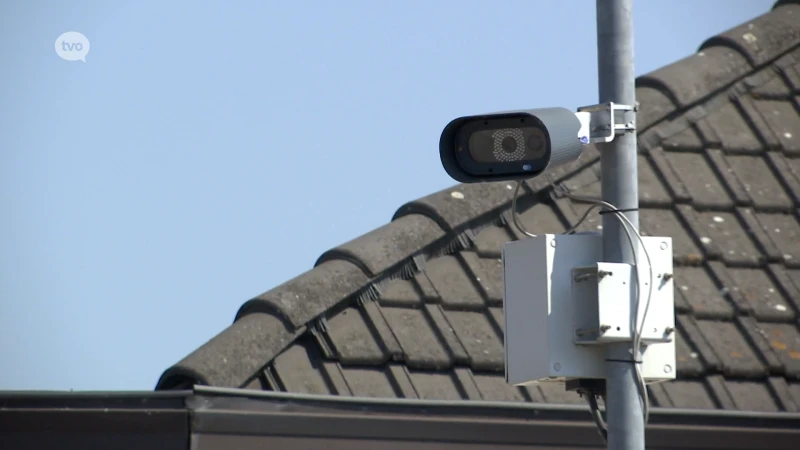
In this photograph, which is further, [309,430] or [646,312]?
[309,430]

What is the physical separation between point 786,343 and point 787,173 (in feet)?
3.32

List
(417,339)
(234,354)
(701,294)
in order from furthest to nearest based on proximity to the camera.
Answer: (701,294) → (417,339) → (234,354)


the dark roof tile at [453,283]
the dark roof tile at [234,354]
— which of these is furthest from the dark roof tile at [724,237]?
the dark roof tile at [234,354]

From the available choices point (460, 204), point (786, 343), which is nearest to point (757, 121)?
point (786, 343)

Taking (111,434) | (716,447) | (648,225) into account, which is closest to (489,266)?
(648,225)

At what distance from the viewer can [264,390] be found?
15.4 ft

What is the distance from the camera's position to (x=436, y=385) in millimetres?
4938

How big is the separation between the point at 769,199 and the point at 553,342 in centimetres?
285

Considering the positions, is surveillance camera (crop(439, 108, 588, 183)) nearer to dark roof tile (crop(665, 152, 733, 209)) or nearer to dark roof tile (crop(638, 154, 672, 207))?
dark roof tile (crop(638, 154, 672, 207))

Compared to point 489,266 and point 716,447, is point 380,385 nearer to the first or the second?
point 489,266

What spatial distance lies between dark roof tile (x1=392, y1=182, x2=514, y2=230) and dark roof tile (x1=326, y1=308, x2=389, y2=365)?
65cm

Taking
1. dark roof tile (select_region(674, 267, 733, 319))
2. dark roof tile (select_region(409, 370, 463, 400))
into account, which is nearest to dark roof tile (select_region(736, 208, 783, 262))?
dark roof tile (select_region(674, 267, 733, 319))

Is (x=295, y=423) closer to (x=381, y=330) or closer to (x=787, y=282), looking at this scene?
(x=381, y=330)

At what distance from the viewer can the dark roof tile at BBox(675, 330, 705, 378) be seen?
5.24 metres
